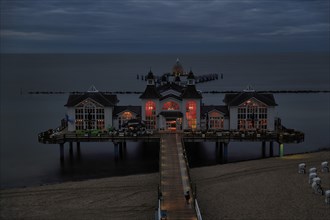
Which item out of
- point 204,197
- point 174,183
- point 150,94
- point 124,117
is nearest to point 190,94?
point 150,94

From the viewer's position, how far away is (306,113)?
279ft

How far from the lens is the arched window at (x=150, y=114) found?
53062 mm

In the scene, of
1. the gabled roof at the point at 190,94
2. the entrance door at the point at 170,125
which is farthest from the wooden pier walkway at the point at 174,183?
the gabled roof at the point at 190,94

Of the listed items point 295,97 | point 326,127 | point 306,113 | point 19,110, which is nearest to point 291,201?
point 326,127

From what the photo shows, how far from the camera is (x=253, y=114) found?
173ft

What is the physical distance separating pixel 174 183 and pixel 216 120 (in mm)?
21380

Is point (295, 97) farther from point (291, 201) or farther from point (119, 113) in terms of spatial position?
point (291, 201)

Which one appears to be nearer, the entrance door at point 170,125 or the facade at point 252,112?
the entrance door at point 170,125

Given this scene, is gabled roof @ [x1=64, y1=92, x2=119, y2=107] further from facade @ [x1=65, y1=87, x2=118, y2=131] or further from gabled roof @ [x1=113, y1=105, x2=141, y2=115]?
gabled roof @ [x1=113, y1=105, x2=141, y2=115]

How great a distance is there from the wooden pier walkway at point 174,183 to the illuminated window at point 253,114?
403 inches

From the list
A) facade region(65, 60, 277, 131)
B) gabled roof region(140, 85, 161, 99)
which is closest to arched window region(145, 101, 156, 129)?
facade region(65, 60, 277, 131)

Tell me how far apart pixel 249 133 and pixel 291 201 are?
1755 centimetres

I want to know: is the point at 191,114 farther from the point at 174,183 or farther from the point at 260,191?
the point at 174,183

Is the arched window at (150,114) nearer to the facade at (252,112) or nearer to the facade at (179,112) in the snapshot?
the facade at (179,112)
